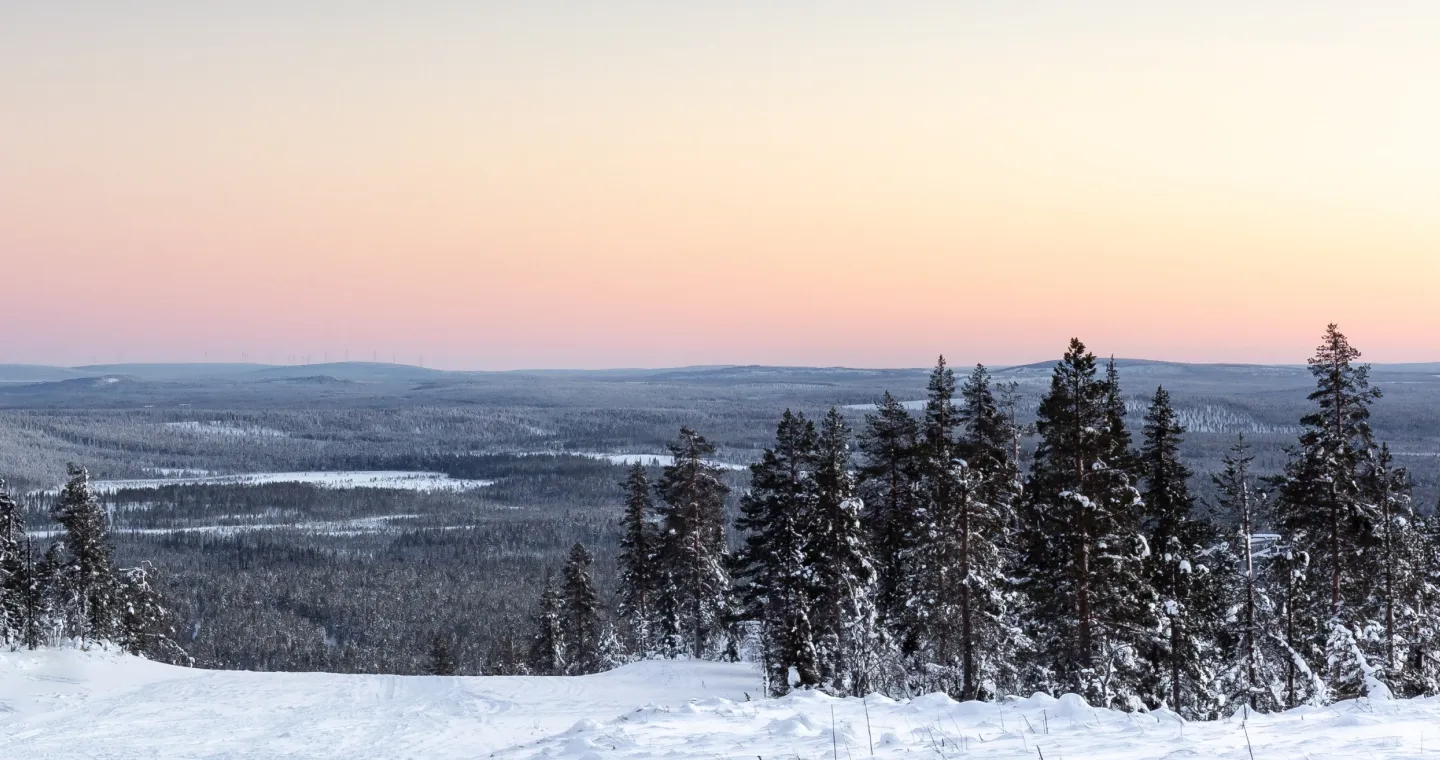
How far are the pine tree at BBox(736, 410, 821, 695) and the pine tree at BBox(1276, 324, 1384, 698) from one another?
1334 centimetres

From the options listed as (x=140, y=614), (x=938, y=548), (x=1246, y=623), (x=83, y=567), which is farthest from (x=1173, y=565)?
(x=140, y=614)

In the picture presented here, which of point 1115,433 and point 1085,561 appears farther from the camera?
point 1115,433

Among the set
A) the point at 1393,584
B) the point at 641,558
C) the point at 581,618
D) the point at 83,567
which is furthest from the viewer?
the point at 581,618

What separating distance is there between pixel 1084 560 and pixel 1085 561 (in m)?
0.10

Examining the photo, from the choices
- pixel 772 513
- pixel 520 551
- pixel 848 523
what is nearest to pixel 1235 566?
pixel 848 523

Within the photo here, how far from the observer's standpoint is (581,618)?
177ft

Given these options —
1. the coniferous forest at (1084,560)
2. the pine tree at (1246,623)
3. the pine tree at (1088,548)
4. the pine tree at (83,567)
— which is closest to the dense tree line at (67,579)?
the pine tree at (83,567)

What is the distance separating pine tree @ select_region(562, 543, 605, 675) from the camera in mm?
52812

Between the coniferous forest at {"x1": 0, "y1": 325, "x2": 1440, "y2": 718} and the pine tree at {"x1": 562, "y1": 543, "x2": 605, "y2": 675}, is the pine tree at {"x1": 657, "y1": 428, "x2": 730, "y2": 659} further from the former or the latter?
the pine tree at {"x1": 562, "y1": 543, "x2": 605, "y2": 675}

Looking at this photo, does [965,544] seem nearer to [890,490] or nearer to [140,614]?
[890,490]

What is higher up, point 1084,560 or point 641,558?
point 1084,560

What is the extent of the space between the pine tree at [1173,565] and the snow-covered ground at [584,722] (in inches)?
500

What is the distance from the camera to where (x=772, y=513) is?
32.2 meters

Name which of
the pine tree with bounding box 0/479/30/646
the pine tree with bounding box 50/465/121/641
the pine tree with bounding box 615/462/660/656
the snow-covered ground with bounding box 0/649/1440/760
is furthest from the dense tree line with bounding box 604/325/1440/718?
the pine tree with bounding box 0/479/30/646
